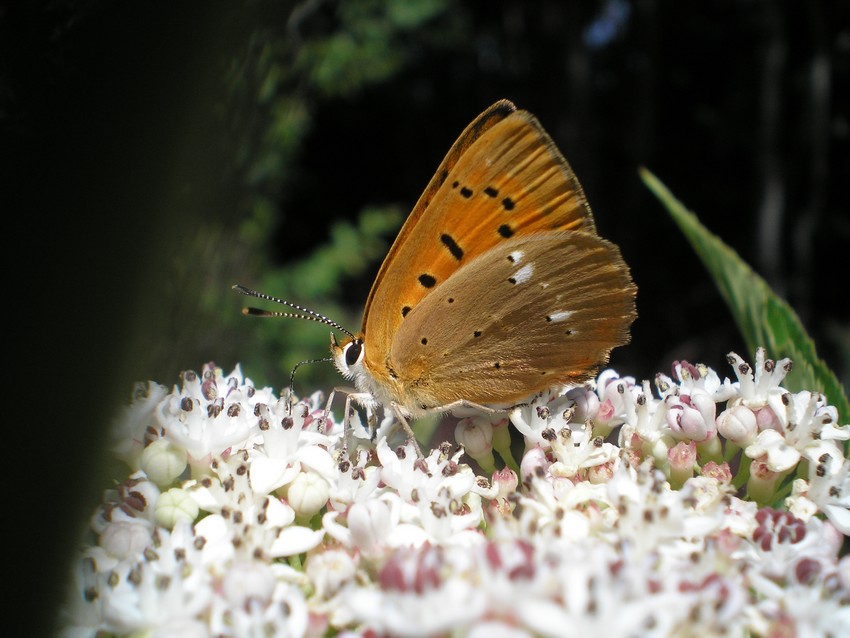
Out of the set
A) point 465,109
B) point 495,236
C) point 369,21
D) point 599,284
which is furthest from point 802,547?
point 465,109

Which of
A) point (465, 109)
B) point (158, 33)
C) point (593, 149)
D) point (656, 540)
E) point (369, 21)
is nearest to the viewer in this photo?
point (158, 33)

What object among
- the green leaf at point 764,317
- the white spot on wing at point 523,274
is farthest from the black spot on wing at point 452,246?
the green leaf at point 764,317

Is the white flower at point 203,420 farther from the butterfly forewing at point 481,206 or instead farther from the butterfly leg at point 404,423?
the butterfly forewing at point 481,206

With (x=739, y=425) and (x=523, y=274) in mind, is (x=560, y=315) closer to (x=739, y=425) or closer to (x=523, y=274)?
(x=523, y=274)

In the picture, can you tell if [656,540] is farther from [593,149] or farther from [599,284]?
[593,149]

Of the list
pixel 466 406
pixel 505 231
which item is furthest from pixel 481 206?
pixel 466 406

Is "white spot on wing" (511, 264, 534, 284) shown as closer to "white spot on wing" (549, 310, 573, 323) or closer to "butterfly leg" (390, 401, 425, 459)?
"white spot on wing" (549, 310, 573, 323)
